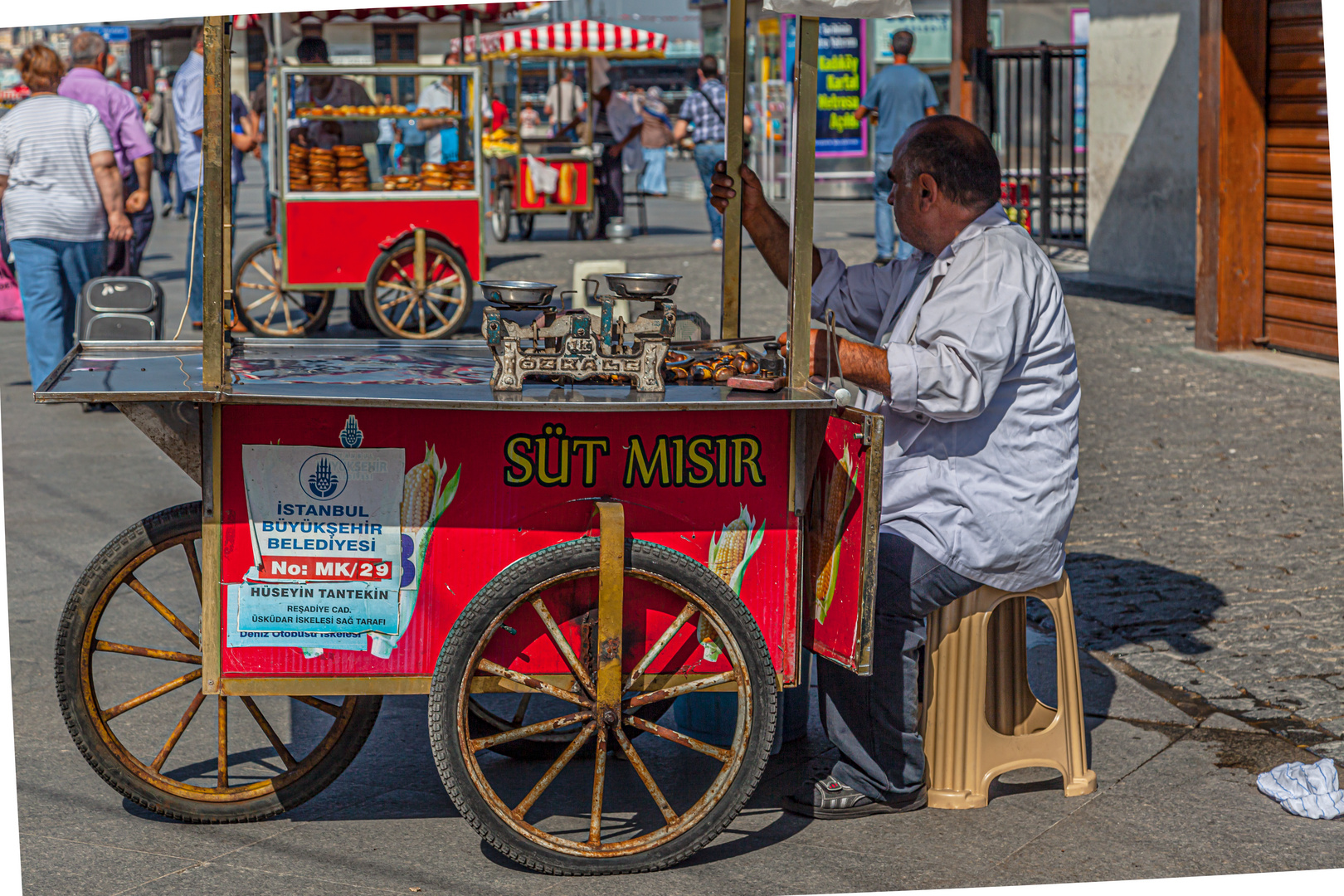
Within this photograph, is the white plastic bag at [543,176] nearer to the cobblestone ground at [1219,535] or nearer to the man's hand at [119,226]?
the cobblestone ground at [1219,535]

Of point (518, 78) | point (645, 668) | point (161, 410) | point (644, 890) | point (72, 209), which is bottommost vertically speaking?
point (644, 890)

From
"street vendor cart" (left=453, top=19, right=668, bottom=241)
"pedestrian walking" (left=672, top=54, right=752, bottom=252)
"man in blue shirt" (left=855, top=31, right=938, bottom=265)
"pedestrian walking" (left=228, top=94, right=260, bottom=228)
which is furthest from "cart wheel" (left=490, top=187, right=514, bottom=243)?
"man in blue shirt" (left=855, top=31, right=938, bottom=265)

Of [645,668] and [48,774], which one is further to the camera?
[48,774]

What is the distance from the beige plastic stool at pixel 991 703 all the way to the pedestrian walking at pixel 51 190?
571 cm

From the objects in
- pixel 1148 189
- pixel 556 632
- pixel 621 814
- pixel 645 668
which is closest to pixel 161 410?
pixel 556 632

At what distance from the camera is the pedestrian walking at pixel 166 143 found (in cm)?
1959

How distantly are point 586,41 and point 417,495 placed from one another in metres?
15.1

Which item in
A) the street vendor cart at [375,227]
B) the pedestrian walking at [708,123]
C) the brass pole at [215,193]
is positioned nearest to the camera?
the brass pole at [215,193]

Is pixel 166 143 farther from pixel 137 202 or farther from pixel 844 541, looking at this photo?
pixel 844 541

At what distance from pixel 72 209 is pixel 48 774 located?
466 cm

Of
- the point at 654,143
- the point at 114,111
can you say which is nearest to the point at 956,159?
the point at 114,111

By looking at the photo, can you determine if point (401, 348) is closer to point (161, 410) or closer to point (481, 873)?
point (161, 410)

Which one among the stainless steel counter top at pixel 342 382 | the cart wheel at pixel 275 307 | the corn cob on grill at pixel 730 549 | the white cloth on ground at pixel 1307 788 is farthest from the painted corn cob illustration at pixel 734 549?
the cart wheel at pixel 275 307

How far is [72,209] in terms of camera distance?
7770 mm
